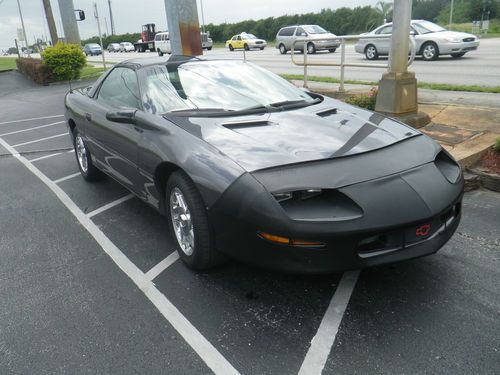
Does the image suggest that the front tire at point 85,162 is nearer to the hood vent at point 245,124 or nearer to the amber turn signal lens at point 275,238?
the hood vent at point 245,124

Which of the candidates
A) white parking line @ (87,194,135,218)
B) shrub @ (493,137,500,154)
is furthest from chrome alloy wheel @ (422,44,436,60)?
white parking line @ (87,194,135,218)

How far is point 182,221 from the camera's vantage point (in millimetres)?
3229

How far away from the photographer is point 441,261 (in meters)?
3.25

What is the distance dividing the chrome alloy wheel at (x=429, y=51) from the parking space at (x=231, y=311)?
1366cm

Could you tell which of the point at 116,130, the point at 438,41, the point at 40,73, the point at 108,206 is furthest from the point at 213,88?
the point at 40,73

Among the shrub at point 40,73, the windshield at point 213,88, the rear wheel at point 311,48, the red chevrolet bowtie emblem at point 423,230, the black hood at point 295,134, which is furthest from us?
the rear wheel at point 311,48

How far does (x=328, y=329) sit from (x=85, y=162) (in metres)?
3.93

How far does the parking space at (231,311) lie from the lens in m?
2.36

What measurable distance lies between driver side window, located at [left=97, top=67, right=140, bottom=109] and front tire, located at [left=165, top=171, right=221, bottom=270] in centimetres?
105

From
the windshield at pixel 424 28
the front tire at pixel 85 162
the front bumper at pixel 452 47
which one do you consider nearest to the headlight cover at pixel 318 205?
the front tire at pixel 85 162

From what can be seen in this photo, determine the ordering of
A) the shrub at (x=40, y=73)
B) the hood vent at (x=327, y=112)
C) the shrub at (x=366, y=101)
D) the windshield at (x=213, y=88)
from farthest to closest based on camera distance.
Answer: the shrub at (x=40, y=73), the shrub at (x=366, y=101), the windshield at (x=213, y=88), the hood vent at (x=327, y=112)

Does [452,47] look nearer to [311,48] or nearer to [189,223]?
[311,48]

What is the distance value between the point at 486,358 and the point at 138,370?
1766mm

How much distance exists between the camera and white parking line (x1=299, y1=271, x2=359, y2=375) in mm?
2297
